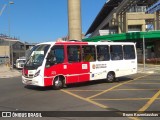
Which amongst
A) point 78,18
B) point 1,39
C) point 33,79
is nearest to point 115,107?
point 33,79

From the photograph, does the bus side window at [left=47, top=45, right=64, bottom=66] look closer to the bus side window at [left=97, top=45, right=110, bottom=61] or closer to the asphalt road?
the asphalt road

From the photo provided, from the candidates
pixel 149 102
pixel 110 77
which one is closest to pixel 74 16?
pixel 110 77

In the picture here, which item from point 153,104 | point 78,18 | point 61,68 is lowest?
point 153,104

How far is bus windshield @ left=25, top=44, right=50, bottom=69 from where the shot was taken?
16953mm

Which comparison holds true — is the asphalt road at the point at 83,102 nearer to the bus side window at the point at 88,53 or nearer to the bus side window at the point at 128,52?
the bus side window at the point at 88,53

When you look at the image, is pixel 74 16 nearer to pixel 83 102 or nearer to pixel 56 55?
pixel 56 55

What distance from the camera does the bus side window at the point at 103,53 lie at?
20.0 meters

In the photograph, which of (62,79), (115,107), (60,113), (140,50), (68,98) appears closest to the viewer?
(60,113)

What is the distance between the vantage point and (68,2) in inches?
2093

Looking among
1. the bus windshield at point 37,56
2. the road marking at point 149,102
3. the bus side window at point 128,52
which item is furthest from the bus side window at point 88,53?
the road marking at point 149,102

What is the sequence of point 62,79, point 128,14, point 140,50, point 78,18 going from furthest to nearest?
point 128,14, point 140,50, point 78,18, point 62,79

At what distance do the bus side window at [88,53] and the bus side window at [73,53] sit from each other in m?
0.45

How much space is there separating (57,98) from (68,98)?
0.44 metres

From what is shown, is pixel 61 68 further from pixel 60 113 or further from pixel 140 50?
pixel 140 50
